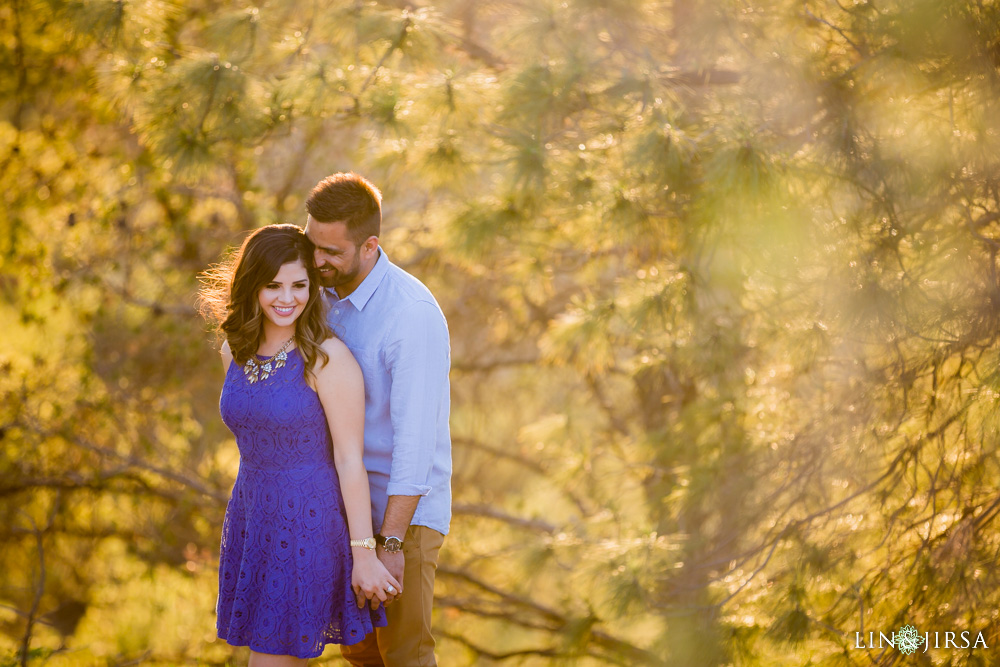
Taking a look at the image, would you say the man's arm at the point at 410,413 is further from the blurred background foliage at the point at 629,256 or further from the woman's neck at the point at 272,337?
the blurred background foliage at the point at 629,256

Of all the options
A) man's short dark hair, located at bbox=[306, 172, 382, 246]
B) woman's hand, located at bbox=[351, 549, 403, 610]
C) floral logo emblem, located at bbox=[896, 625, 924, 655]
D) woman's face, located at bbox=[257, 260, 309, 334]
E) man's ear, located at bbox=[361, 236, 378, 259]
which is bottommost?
floral logo emblem, located at bbox=[896, 625, 924, 655]

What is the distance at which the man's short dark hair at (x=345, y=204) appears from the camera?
1.88 meters

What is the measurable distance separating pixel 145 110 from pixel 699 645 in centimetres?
286

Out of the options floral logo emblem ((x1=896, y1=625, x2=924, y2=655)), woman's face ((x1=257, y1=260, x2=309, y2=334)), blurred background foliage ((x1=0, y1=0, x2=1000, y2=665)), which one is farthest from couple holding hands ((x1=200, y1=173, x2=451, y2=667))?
floral logo emblem ((x1=896, y1=625, x2=924, y2=655))

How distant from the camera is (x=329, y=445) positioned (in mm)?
1847

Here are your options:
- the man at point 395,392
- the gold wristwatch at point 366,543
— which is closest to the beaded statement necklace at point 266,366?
the man at point 395,392

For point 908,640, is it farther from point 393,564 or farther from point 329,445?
point 329,445

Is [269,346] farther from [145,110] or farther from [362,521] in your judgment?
[145,110]

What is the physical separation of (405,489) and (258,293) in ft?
1.96

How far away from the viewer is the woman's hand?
5.78 feet

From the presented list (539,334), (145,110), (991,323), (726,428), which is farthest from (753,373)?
(145,110)

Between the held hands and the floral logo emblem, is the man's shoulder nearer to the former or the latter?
the held hands

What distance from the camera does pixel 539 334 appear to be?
5387 millimetres

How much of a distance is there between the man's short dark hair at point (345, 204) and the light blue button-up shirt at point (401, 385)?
0.11 metres
